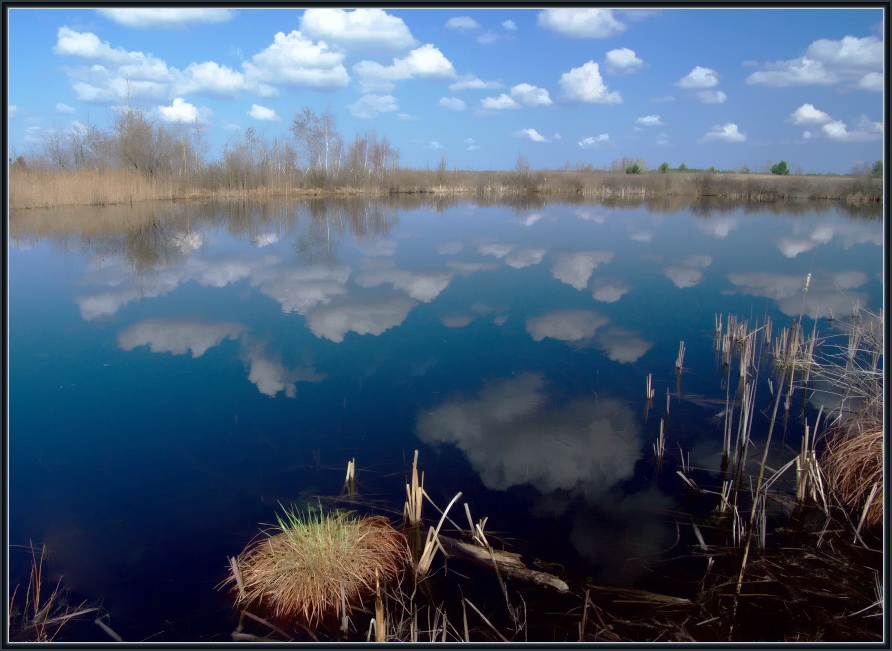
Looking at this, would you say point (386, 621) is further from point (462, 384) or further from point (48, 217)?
point (48, 217)

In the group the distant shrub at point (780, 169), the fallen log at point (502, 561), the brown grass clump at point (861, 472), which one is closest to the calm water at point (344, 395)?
the fallen log at point (502, 561)

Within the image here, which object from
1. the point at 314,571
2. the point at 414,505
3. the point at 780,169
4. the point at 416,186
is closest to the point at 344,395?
the point at 414,505

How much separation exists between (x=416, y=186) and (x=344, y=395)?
33.3m

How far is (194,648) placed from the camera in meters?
2.27

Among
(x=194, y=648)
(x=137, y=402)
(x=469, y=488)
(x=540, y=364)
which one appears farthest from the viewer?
(x=540, y=364)

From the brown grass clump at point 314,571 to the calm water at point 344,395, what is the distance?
21 centimetres

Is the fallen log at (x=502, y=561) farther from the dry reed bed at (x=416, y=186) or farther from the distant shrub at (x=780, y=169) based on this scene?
the distant shrub at (x=780, y=169)

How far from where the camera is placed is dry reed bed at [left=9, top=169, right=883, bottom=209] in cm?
2203

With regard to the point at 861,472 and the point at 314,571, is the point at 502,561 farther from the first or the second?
the point at 861,472

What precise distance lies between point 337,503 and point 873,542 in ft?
9.98

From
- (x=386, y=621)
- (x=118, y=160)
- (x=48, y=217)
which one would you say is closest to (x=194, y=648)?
(x=386, y=621)

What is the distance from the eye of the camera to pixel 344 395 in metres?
5.27

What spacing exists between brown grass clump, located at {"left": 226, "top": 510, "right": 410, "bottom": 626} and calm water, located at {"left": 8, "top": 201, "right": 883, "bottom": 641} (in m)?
0.21

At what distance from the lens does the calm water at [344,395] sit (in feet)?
10.9
